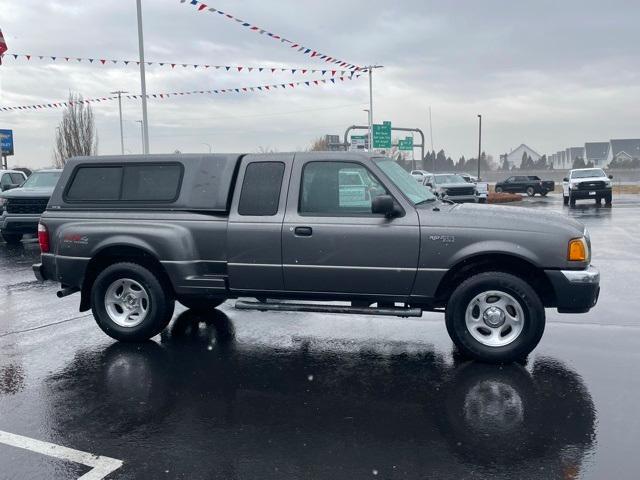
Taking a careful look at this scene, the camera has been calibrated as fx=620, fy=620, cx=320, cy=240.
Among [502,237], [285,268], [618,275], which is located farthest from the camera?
[618,275]

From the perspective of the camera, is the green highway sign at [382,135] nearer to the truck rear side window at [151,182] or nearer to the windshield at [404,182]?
the windshield at [404,182]

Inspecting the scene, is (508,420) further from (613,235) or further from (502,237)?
(613,235)

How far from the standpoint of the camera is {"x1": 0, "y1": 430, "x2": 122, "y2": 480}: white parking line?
3690 millimetres

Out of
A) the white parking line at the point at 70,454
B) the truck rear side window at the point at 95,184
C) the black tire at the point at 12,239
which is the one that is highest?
the truck rear side window at the point at 95,184

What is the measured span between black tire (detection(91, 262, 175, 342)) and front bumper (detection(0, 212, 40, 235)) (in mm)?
9605

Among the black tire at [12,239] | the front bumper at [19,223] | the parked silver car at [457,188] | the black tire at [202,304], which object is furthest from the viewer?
the parked silver car at [457,188]

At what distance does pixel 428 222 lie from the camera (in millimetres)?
5699

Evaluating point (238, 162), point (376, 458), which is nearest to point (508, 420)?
point (376, 458)

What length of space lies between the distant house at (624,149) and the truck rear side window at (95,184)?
11443 centimetres

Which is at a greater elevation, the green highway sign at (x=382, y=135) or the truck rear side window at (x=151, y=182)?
the green highway sign at (x=382, y=135)

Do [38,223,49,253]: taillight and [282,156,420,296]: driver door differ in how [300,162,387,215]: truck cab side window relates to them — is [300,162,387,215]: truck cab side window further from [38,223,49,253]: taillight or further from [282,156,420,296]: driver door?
[38,223,49,253]: taillight

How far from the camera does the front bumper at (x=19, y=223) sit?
15.1 metres

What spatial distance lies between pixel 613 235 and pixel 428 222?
11.8 metres

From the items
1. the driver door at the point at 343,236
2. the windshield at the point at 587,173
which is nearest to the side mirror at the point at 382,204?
the driver door at the point at 343,236
